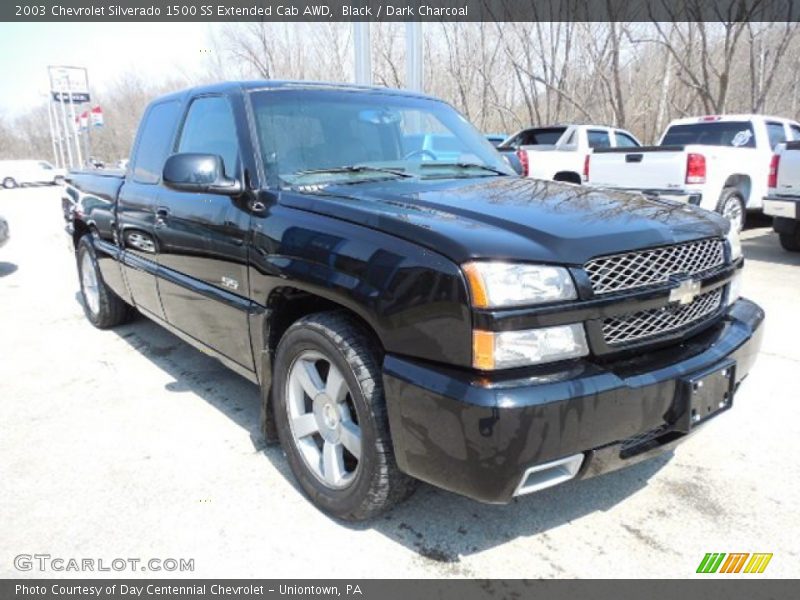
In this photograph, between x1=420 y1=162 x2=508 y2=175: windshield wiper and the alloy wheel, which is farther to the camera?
x1=420 y1=162 x2=508 y2=175: windshield wiper

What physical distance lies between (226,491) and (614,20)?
71.8ft

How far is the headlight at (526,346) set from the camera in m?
1.88

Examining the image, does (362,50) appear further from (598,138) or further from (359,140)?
(359,140)

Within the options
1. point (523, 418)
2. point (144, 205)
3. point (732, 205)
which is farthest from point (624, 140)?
point (523, 418)

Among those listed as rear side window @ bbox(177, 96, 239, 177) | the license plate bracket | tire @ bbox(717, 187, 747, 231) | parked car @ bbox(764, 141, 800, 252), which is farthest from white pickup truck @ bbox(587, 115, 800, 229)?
rear side window @ bbox(177, 96, 239, 177)

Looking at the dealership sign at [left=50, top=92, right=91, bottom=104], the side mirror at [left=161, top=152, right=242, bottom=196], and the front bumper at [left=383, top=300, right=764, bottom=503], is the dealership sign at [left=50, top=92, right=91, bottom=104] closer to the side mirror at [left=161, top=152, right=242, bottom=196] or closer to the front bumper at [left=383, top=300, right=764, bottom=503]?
the side mirror at [left=161, top=152, right=242, bottom=196]

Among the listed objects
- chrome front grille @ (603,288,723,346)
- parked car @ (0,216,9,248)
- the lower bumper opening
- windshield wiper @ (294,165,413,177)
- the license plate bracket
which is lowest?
parked car @ (0,216,9,248)

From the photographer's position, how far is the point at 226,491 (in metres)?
2.79

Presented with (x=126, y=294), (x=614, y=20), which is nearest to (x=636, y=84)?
(x=614, y=20)

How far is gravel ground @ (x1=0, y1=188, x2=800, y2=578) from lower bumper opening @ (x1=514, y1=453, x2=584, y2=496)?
1.52 ft

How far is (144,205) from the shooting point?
12.6 ft

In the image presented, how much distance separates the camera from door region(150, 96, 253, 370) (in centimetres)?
293

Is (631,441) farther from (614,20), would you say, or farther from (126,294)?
(614,20)

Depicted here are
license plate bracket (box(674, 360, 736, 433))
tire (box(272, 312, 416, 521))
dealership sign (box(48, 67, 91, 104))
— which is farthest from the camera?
dealership sign (box(48, 67, 91, 104))
